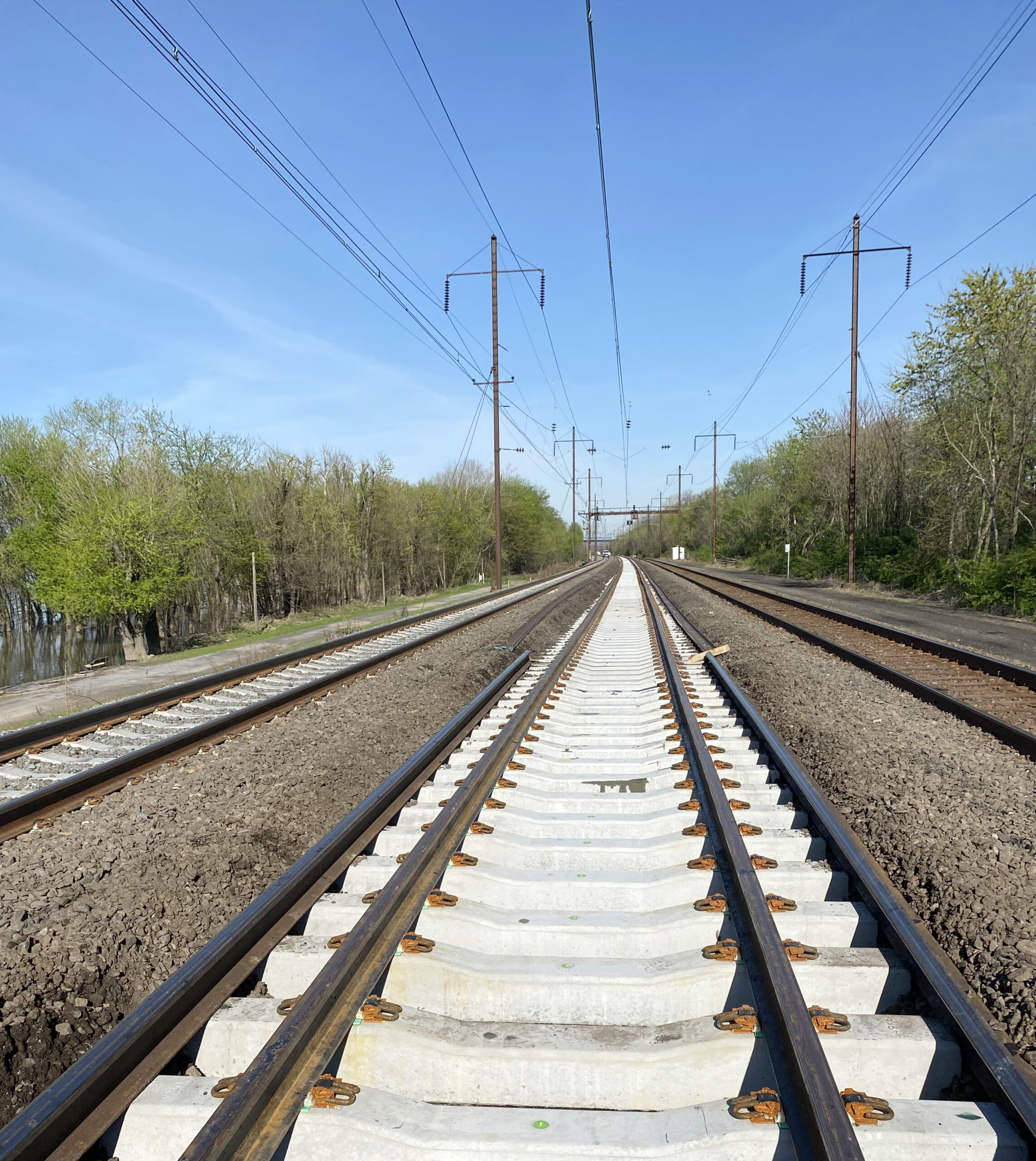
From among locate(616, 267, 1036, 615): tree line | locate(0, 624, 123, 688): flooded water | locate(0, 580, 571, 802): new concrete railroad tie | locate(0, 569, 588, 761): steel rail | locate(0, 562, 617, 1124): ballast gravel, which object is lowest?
locate(0, 624, 123, 688): flooded water

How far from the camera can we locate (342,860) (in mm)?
3922

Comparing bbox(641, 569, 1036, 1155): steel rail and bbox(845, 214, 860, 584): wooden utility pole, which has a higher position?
bbox(845, 214, 860, 584): wooden utility pole

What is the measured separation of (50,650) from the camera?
32219 mm

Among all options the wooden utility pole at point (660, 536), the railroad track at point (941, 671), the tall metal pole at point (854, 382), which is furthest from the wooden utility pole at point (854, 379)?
the wooden utility pole at point (660, 536)

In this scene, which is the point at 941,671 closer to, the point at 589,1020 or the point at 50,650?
the point at 589,1020

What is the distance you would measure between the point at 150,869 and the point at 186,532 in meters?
24.9

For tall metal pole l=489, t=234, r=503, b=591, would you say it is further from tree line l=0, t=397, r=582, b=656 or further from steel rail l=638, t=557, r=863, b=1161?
steel rail l=638, t=557, r=863, b=1161

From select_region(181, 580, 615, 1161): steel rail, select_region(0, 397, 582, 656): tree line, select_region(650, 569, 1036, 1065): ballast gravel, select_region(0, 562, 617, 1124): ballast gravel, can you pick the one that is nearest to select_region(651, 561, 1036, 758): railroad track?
select_region(650, 569, 1036, 1065): ballast gravel

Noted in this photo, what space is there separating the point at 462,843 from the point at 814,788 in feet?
7.36

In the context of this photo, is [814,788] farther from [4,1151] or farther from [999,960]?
[4,1151]

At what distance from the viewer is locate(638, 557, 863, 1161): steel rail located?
1915 mm

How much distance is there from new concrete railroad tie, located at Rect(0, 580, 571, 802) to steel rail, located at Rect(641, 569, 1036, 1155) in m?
5.00

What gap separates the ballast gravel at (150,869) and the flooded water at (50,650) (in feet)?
60.5

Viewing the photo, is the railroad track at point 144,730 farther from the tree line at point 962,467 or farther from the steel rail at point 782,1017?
the tree line at point 962,467
